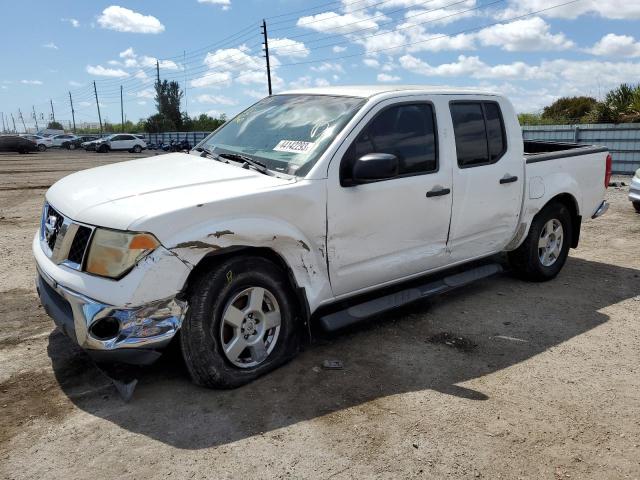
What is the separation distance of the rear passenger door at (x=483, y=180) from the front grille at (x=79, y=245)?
9.19 feet

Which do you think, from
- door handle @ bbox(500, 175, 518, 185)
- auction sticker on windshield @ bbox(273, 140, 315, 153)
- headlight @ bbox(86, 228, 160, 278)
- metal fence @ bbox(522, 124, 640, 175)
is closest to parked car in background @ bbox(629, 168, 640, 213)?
door handle @ bbox(500, 175, 518, 185)

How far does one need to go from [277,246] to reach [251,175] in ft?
1.69

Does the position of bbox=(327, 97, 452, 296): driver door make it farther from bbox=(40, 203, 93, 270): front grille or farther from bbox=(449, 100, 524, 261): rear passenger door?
bbox=(40, 203, 93, 270): front grille

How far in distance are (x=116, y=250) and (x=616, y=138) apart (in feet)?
57.9

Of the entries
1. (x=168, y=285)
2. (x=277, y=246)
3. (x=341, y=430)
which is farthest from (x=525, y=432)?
(x=168, y=285)

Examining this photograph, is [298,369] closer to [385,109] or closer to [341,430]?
[341,430]

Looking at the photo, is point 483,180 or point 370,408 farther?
point 483,180

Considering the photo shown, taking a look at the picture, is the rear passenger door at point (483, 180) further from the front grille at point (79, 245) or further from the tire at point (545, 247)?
the front grille at point (79, 245)

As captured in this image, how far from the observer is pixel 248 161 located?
3.89 metres

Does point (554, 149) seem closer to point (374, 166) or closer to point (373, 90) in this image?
point (373, 90)

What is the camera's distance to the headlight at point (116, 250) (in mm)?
2967

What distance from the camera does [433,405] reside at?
3.36m

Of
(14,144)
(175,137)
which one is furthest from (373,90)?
(175,137)

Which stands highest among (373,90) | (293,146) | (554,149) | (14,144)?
(373,90)
